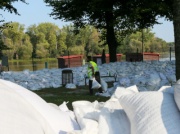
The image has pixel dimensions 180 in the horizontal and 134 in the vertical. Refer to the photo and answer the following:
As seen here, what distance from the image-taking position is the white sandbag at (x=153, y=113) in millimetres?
2318

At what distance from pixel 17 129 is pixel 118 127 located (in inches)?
Result: 30.6

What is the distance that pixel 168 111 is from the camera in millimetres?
2412

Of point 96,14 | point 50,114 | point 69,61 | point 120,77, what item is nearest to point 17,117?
point 50,114

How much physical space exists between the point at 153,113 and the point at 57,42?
83.7 m

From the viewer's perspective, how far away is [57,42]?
281 feet

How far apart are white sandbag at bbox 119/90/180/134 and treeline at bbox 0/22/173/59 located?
231 feet

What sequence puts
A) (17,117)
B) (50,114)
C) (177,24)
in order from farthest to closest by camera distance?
(177,24) < (50,114) < (17,117)

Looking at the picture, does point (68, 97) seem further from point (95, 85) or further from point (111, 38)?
point (111, 38)

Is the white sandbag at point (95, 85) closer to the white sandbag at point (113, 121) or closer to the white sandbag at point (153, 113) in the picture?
the white sandbag at point (113, 121)

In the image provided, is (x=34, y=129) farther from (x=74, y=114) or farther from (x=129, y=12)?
(x=129, y=12)

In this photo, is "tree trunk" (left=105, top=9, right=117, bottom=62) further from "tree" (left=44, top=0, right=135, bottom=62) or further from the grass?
the grass

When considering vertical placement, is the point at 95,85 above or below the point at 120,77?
above

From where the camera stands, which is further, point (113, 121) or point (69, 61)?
point (69, 61)

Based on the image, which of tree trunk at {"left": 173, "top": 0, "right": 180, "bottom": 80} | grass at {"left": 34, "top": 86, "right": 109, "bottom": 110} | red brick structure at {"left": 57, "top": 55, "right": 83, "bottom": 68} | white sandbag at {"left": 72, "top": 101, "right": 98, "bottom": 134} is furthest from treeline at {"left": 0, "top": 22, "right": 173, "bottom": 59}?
white sandbag at {"left": 72, "top": 101, "right": 98, "bottom": 134}
